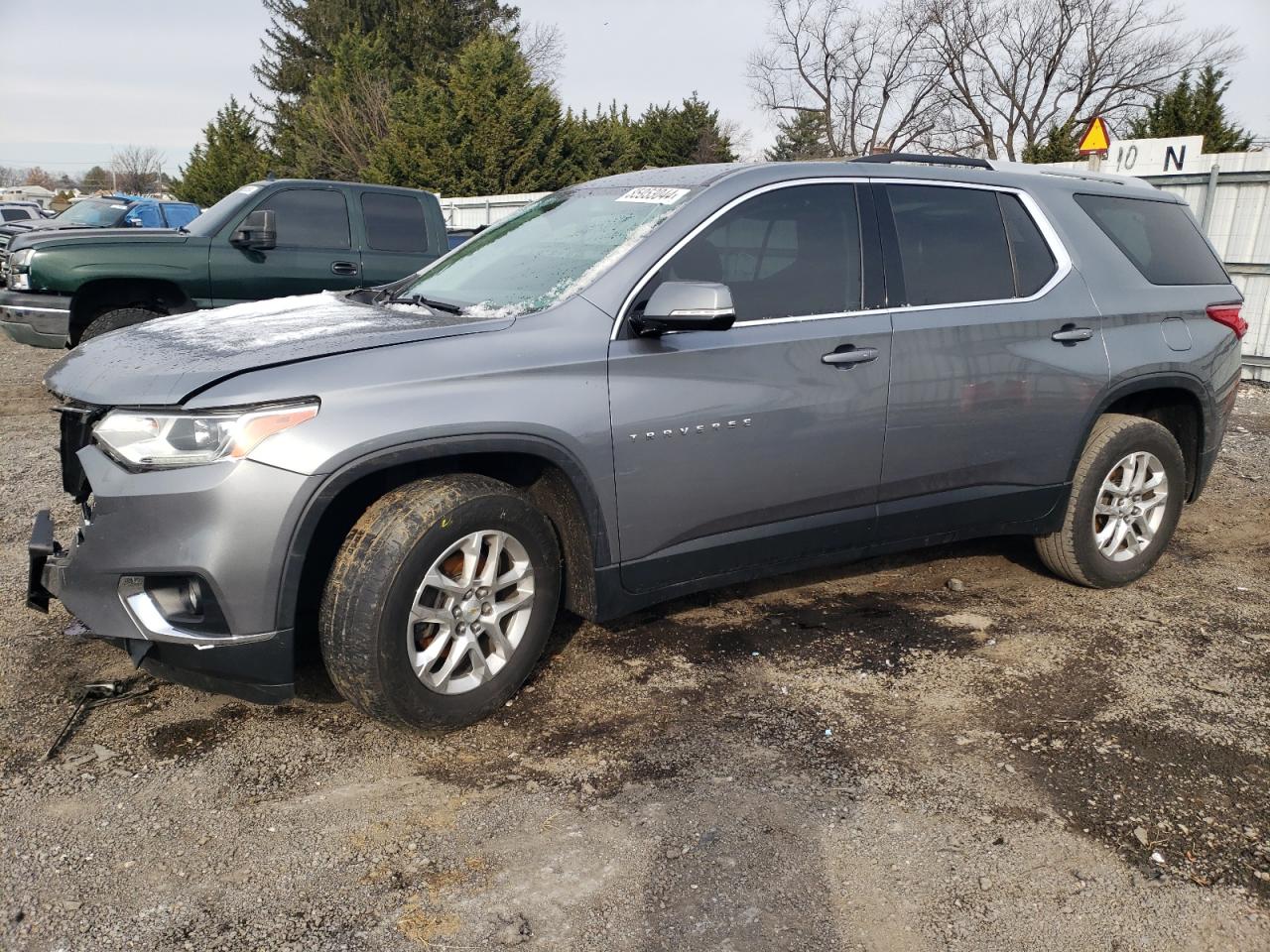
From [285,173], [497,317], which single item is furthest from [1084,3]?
[497,317]

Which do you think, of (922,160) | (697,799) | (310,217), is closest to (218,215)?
(310,217)

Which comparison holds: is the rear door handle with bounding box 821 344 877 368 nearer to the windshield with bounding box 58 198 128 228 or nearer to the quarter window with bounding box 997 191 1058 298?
the quarter window with bounding box 997 191 1058 298

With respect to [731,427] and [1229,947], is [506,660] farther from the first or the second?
[1229,947]

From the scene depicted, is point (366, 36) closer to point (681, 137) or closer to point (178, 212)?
point (681, 137)

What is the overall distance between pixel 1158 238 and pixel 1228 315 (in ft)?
1.64

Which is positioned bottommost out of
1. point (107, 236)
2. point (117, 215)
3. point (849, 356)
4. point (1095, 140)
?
point (849, 356)

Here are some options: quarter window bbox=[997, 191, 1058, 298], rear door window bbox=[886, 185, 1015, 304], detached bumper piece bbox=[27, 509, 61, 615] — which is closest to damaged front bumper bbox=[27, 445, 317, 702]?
detached bumper piece bbox=[27, 509, 61, 615]

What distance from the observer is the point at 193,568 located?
9.07ft

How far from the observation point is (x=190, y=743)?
3.16 m

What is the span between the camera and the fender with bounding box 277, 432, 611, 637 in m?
2.82

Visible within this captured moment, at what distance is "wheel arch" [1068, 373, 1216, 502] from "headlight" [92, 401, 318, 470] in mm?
3268

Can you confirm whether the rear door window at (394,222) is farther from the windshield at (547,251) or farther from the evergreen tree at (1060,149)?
the evergreen tree at (1060,149)

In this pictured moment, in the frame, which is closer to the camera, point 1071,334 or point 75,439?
point 75,439

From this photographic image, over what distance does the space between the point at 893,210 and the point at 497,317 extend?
164cm
